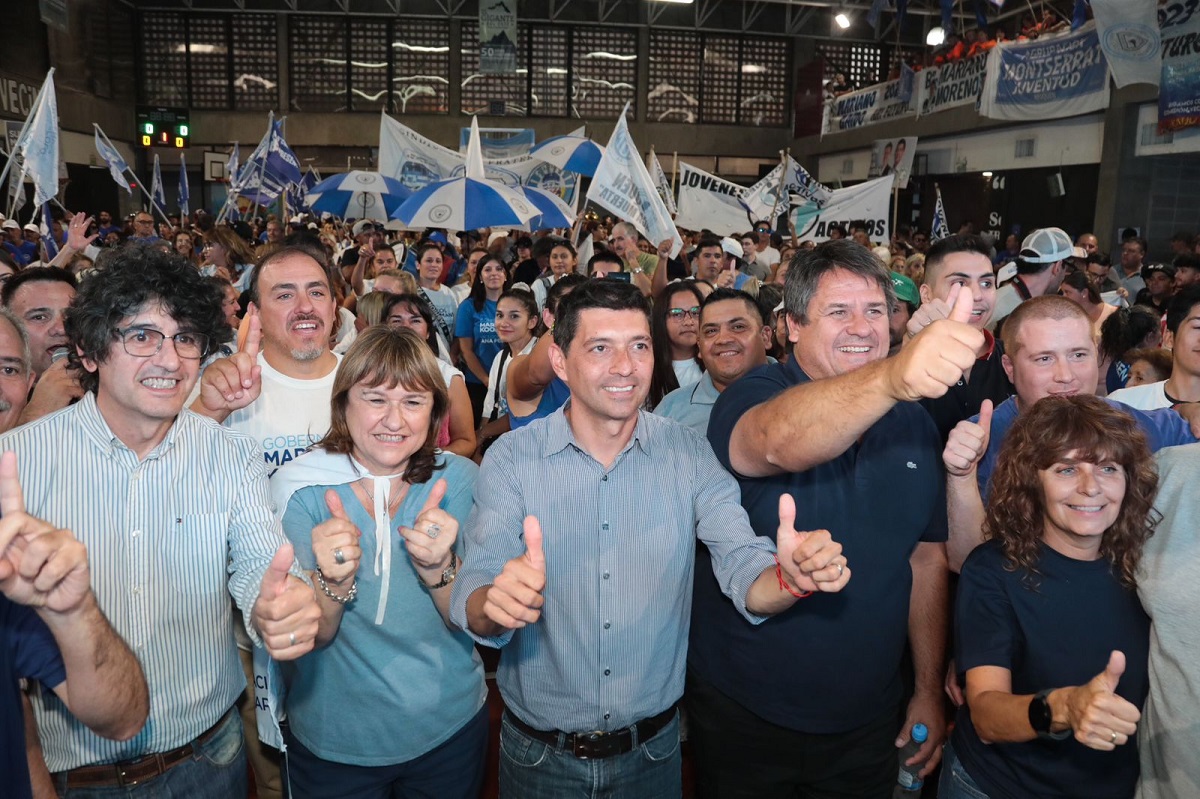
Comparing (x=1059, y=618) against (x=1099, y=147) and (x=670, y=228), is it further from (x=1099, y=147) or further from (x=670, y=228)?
(x=1099, y=147)

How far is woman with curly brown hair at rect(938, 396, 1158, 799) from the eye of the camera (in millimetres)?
2205

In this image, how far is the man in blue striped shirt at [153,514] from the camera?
84.9 inches

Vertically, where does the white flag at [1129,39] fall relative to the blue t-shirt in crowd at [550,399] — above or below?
above

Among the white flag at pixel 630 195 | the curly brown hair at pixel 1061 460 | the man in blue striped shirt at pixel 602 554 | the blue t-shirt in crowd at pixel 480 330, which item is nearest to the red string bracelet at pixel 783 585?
the man in blue striped shirt at pixel 602 554

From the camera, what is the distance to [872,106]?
21.2 m

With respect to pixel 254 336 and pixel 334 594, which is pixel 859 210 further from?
pixel 334 594

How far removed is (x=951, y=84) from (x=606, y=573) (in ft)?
58.0

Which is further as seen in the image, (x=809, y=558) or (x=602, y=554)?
(x=602, y=554)

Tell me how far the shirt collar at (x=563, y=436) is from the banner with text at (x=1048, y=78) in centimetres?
1230

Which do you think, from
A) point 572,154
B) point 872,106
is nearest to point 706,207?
point 572,154

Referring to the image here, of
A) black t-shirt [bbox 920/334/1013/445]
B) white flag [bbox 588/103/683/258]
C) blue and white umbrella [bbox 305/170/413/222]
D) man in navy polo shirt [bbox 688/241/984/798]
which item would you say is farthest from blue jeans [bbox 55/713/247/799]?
blue and white umbrella [bbox 305/170/413/222]

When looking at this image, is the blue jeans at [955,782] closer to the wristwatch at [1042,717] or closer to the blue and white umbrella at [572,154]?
the wristwatch at [1042,717]

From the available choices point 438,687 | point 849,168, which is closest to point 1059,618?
point 438,687

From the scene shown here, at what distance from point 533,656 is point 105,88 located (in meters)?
28.0
